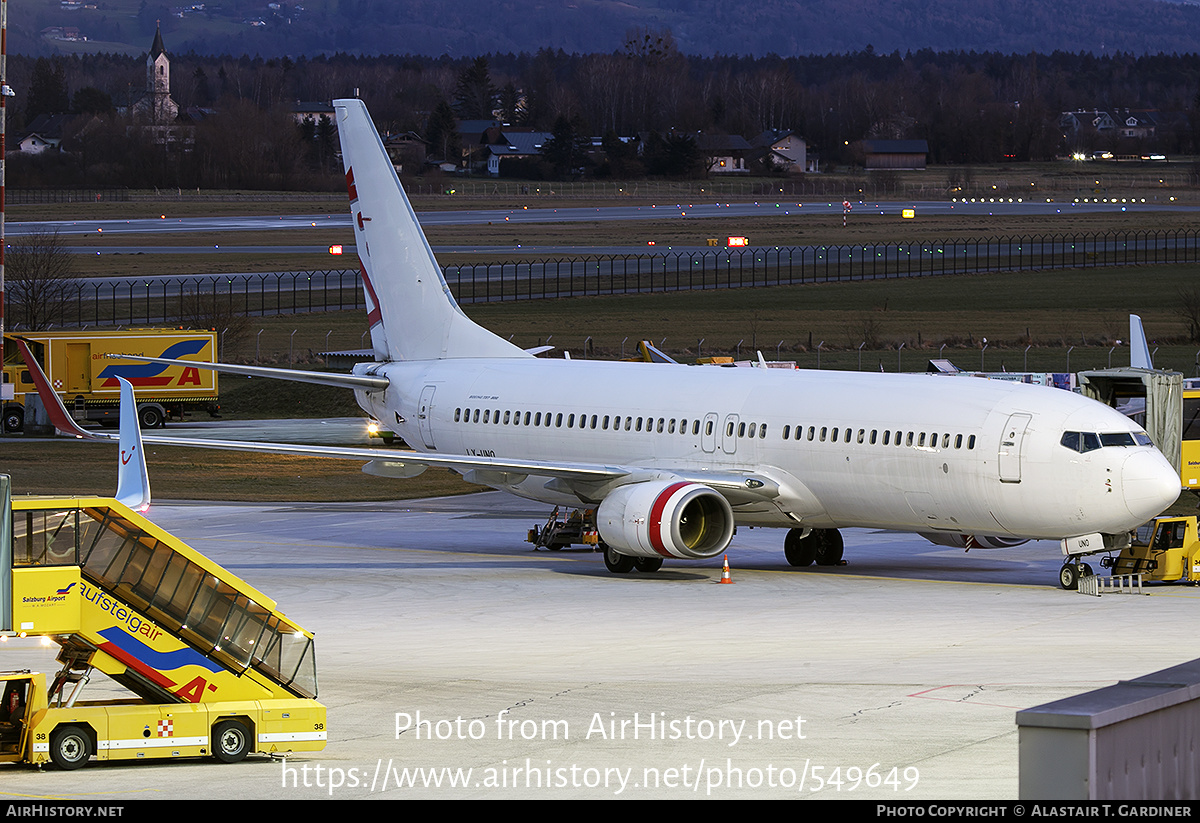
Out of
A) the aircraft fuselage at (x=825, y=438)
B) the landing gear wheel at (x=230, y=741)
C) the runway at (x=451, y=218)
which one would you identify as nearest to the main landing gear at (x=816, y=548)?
the aircraft fuselage at (x=825, y=438)

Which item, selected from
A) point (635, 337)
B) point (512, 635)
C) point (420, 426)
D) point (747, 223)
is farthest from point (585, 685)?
point (747, 223)

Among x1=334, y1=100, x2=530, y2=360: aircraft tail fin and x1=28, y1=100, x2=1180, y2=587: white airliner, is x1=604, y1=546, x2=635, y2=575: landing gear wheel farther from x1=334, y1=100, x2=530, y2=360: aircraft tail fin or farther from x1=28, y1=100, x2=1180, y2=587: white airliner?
x1=334, y1=100, x2=530, y2=360: aircraft tail fin

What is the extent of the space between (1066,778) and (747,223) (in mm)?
167816

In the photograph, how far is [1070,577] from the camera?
34500mm

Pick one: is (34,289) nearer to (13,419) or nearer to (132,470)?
(13,419)

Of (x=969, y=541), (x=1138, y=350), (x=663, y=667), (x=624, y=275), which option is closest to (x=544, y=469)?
(x=969, y=541)

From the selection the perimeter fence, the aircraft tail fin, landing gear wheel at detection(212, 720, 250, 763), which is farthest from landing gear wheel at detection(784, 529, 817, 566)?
the perimeter fence

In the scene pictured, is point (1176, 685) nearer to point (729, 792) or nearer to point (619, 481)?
point (729, 792)

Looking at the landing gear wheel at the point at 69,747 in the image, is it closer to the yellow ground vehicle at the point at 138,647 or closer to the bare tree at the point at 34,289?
the yellow ground vehicle at the point at 138,647

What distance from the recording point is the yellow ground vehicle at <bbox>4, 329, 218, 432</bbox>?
73312 mm

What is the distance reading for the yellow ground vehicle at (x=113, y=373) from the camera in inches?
2886

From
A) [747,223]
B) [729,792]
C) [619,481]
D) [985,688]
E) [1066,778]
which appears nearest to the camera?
[1066,778]

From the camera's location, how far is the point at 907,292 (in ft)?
382

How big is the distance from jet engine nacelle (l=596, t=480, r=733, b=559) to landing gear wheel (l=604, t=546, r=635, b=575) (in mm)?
1230
